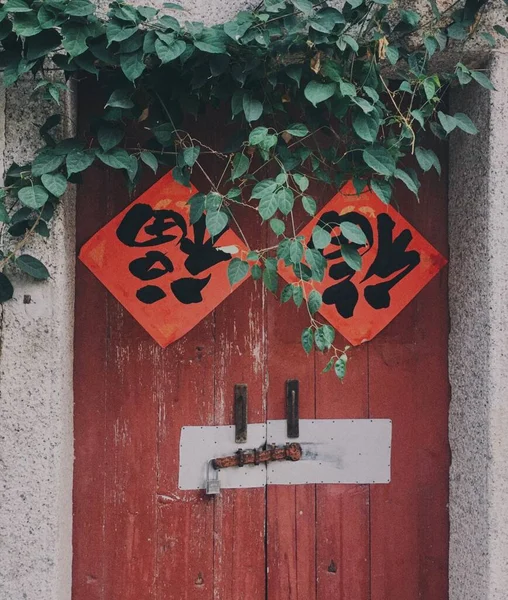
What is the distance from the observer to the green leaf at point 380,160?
6.13 feet

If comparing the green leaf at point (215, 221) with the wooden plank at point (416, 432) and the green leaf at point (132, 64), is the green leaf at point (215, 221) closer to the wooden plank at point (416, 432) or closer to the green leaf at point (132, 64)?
the green leaf at point (132, 64)

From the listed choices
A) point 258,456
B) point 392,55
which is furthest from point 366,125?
point 258,456

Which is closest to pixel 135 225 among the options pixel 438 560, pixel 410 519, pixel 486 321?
pixel 486 321

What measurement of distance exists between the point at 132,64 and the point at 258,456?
144 cm

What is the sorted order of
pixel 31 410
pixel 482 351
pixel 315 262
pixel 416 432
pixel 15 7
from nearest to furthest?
pixel 15 7, pixel 315 262, pixel 31 410, pixel 482 351, pixel 416 432

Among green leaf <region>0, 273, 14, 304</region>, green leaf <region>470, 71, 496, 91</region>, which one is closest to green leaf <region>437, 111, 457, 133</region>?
green leaf <region>470, 71, 496, 91</region>

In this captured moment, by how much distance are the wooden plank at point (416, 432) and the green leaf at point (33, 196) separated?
132cm

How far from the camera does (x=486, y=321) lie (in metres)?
2.04

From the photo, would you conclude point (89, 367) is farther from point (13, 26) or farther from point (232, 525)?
point (13, 26)

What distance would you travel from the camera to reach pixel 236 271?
186cm

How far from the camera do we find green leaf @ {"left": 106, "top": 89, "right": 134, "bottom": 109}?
1851 mm

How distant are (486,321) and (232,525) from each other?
1.22 meters

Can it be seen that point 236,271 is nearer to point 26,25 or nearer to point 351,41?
point 351,41

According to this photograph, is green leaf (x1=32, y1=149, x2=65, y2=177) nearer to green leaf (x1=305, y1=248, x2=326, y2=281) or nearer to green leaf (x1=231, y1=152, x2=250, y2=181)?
green leaf (x1=231, y1=152, x2=250, y2=181)
